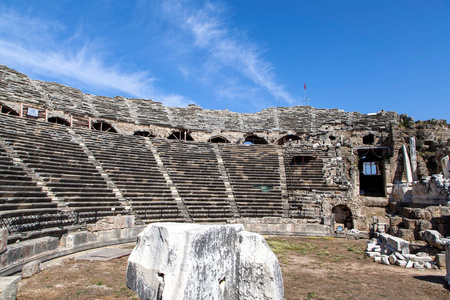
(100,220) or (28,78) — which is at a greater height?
(28,78)

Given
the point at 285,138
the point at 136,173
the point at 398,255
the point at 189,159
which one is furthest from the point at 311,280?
the point at 285,138

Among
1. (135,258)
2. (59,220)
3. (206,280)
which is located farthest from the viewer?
(59,220)

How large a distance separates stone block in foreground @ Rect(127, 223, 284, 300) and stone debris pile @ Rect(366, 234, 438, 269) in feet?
22.7

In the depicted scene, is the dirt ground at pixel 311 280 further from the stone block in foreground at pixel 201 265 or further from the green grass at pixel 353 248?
the stone block in foreground at pixel 201 265

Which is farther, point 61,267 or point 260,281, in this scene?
point 61,267

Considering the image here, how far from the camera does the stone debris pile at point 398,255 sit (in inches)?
362

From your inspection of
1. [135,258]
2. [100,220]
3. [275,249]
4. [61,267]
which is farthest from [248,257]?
[100,220]

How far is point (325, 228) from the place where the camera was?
15.5 metres

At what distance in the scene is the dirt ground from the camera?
6.35 metres

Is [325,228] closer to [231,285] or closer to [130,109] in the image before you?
[231,285]

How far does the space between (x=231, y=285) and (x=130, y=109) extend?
1035 inches

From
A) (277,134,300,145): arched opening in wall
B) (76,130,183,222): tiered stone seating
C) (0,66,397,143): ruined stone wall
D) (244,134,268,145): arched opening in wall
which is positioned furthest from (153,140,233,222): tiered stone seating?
(277,134,300,145): arched opening in wall

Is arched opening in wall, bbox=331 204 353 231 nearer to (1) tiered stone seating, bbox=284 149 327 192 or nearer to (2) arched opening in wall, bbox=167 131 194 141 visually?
(1) tiered stone seating, bbox=284 149 327 192

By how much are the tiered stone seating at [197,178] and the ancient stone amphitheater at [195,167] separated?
0.08 meters
